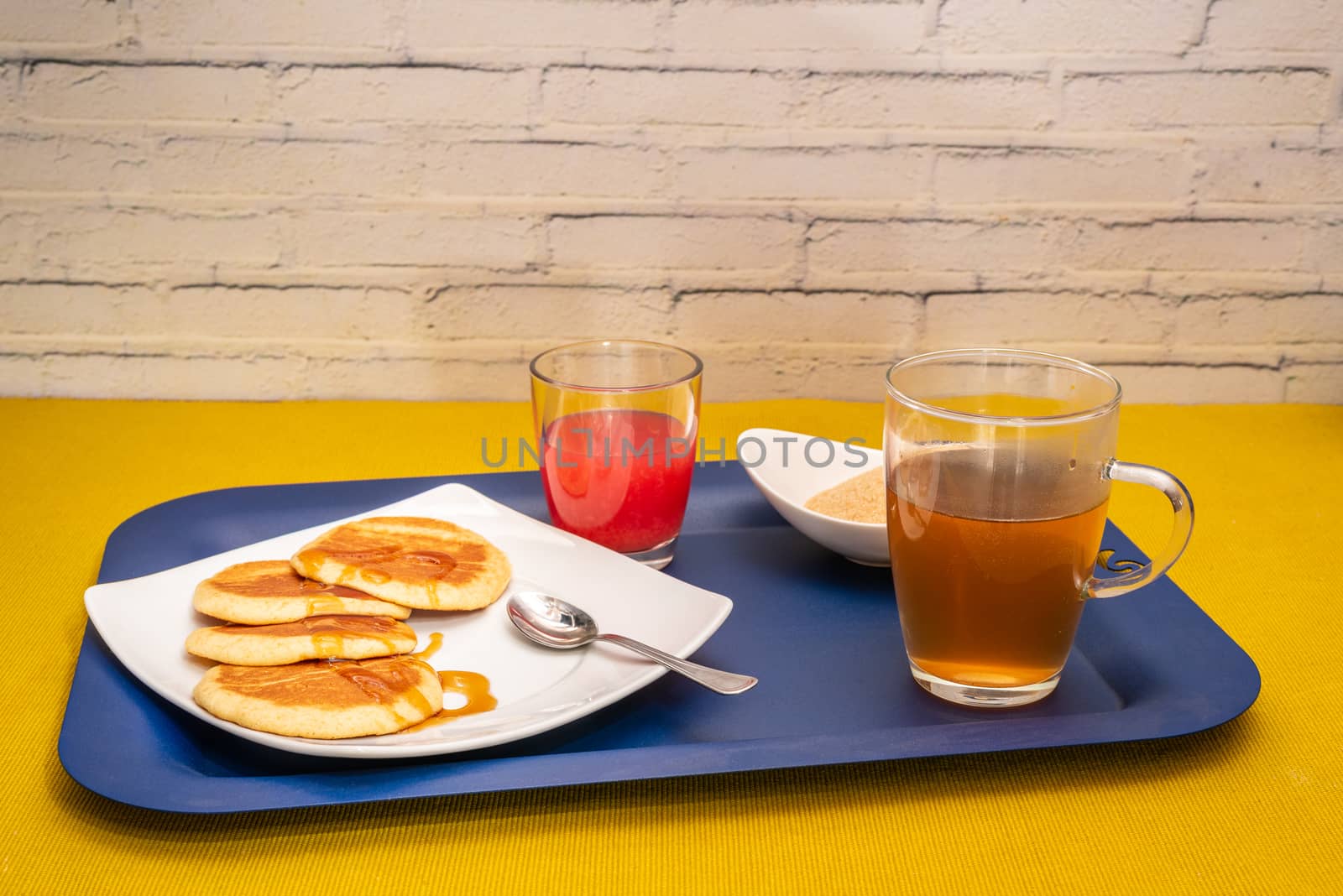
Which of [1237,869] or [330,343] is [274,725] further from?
[330,343]

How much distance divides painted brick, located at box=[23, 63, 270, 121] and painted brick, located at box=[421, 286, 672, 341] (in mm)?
333

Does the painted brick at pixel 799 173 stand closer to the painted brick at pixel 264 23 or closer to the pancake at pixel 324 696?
the painted brick at pixel 264 23

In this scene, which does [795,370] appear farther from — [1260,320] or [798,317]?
[1260,320]

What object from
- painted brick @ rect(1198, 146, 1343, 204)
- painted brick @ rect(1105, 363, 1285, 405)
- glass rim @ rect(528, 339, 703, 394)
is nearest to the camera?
glass rim @ rect(528, 339, 703, 394)

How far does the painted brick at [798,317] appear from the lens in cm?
157

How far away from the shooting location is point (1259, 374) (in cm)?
164

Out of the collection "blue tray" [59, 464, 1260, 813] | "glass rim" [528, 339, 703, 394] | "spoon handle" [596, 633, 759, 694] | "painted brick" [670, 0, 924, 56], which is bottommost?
"blue tray" [59, 464, 1260, 813]

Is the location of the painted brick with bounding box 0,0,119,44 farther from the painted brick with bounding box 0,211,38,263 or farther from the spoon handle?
the spoon handle

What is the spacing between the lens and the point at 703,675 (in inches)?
31.7

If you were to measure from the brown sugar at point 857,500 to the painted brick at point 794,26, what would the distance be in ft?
1.98

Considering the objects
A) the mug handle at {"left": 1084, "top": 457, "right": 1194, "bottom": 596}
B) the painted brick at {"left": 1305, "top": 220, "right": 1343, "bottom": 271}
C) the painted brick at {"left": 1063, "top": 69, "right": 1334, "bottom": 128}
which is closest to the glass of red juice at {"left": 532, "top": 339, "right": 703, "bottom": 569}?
the mug handle at {"left": 1084, "top": 457, "right": 1194, "bottom": 596}

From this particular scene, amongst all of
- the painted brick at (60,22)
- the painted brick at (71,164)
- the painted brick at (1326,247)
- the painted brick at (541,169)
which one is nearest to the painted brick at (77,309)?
the painted brick at (71,164)

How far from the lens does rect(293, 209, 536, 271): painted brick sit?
1.51 meters

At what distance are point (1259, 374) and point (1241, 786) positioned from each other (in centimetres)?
102
